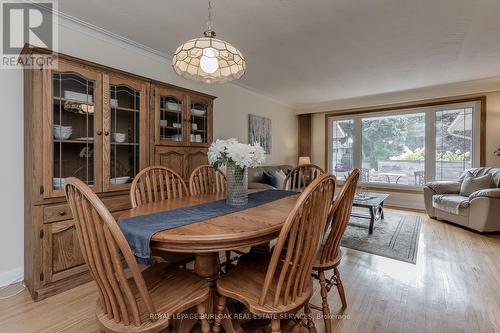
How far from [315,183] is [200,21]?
2054 mm

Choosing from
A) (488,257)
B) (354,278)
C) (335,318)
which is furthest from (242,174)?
(488,257)

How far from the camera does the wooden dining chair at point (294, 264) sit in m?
1.03

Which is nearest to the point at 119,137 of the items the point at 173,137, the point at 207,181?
the point at 173,137

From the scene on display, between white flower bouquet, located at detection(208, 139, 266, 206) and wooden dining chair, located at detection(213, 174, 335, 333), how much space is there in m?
0.59

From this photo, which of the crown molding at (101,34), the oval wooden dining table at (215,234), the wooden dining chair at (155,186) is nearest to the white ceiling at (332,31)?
the crown molding at (101,34)

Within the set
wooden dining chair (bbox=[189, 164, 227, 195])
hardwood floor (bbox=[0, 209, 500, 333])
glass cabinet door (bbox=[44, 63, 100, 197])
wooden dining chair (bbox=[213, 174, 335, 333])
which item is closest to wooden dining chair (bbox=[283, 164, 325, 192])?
wooden dining chair (bbox=[189, 164, 227, 195])

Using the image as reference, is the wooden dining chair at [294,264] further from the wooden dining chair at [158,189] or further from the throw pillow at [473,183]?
the throw pillow at [473,183]

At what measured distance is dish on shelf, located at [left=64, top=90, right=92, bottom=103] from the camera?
1976mm

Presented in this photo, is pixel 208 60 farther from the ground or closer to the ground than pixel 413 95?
closer to the ground

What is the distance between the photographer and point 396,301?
1.85 metres

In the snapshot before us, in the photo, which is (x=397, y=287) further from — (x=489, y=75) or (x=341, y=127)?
(x=341, y=127)

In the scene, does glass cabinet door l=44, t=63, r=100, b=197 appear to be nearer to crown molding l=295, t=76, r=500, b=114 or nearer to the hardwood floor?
the hardwood floor

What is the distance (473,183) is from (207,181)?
412cm
